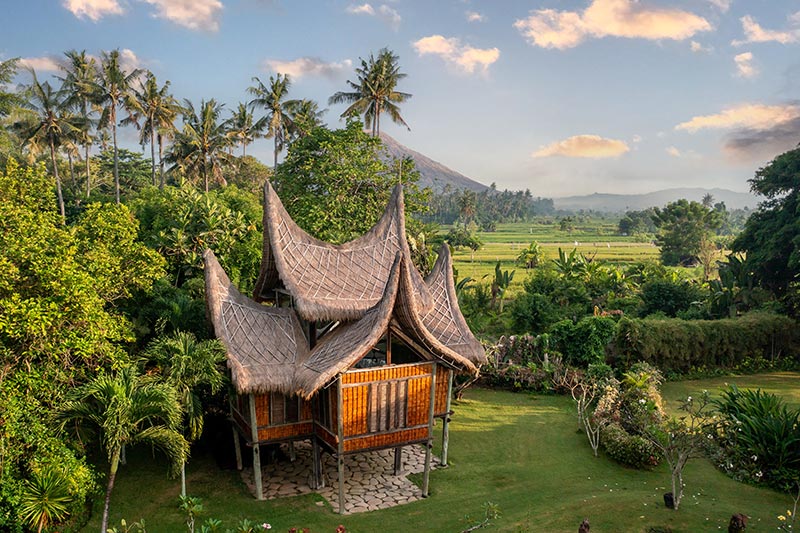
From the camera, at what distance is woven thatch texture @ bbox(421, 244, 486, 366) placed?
556 inches

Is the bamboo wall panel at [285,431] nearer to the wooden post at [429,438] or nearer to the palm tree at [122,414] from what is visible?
the palm tree at [122,414]

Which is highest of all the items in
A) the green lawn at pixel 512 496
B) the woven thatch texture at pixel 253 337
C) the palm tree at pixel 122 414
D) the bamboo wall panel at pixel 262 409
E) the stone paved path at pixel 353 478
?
the woven thatch texture at pixel 253 337

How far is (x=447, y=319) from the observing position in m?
14.8

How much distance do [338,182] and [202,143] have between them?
757 inches

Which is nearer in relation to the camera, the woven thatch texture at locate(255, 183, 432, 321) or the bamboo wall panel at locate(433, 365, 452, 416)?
the woven thatch texture at locate(255, 183, 432, 321)

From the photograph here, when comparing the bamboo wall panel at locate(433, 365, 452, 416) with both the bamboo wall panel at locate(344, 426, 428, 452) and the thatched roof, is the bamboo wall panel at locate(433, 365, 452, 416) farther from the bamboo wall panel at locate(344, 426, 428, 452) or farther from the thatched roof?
the bamboo wall panel at locate(344, 426, 428, 452)

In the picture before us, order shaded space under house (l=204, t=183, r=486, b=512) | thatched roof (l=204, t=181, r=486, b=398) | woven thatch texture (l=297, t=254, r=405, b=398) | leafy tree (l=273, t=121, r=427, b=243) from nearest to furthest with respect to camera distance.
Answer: woven thatch texture (l=297, t=254, r=405, b=398) → thatched roof (l=204, t=181, r=486, b=398) → shaded space under house (l=204, t=183, r=486, b=512) → leafy tree (l=273, t=121, r=427, b=243)

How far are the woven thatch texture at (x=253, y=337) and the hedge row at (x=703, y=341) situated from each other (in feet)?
46.8

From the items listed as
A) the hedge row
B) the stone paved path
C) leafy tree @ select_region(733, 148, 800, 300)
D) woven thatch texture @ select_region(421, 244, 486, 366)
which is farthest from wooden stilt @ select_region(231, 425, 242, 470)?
leafy tree @ select_region(733, 148, 800, 300)

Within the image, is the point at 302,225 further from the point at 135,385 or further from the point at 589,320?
the point at 135,385

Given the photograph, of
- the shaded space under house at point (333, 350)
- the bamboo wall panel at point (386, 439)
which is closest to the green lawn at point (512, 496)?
the shaded space under house at point (333, 350)

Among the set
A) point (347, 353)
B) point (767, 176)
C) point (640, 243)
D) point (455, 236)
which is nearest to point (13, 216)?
point (347, 353)

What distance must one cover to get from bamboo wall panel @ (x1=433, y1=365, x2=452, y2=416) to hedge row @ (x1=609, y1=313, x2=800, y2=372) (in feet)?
36.2

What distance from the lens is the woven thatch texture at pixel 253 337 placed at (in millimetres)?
12117
